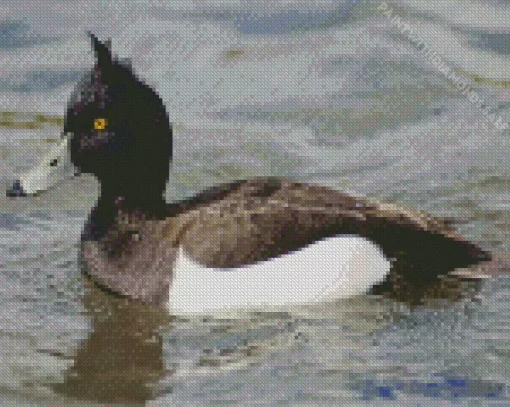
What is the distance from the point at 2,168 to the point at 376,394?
4.83m

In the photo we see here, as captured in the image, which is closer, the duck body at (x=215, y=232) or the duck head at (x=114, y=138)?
the duck body at (x=215, y=232)

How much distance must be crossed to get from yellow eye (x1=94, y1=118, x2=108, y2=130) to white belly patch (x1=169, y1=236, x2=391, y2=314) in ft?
3.15

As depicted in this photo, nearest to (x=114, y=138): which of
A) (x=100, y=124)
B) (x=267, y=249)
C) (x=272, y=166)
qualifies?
(x=100, y=124)

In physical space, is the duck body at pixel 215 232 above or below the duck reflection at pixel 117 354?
above

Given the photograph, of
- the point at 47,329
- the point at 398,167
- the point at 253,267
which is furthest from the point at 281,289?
the point at 398,167

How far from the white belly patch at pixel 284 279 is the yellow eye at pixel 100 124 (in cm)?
96

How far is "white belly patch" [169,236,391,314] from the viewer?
8172 millimetres

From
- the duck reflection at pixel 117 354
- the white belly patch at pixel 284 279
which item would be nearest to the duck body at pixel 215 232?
the white belly patch at pixel 284 279

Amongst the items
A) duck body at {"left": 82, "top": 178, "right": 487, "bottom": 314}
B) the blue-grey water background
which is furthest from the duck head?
Result: the blue-grey water background

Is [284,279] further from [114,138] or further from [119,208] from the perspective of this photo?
[114,138]

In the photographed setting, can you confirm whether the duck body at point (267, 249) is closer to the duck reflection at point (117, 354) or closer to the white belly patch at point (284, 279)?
A: the white belly patch at point (284, 279)

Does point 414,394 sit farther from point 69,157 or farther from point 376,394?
point 69,157

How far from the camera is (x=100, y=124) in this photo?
8.66 m

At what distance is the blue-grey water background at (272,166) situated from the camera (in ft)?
23.5
